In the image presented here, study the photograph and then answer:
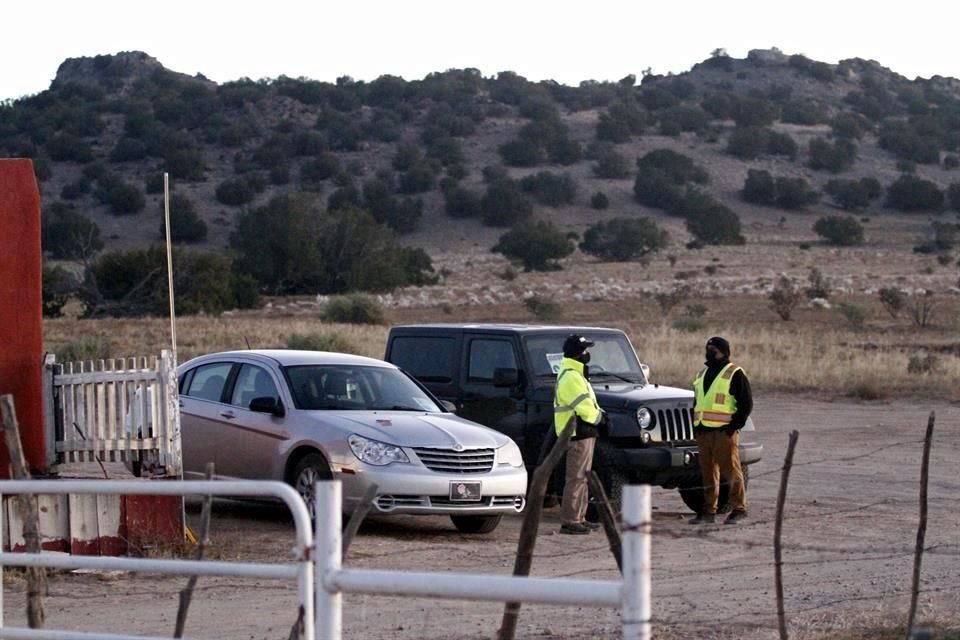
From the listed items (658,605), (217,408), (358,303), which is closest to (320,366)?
(217,408)

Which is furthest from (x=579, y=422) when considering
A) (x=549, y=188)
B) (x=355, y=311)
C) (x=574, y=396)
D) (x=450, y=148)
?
(x=450, y=148)

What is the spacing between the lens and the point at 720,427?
46.8 ft

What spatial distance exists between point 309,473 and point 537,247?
6064 cm

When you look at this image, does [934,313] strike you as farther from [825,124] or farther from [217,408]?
[825,124]

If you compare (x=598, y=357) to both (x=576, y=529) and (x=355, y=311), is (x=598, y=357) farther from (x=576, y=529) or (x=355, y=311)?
(x=355, y=311)

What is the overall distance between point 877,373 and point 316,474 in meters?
18.9

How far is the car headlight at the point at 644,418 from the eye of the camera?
14.6 metres

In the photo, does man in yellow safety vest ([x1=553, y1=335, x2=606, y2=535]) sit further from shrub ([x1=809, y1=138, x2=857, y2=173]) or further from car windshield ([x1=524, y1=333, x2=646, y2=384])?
shrub ([x1=809, y1=138, x2=857, y2=173])

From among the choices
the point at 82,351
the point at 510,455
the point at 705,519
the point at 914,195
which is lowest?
the point at 82,351

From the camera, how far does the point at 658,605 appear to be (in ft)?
33.3

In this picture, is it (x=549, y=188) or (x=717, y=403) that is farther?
(x=549, y=188)

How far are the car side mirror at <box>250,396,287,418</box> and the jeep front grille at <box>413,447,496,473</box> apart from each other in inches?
56.6

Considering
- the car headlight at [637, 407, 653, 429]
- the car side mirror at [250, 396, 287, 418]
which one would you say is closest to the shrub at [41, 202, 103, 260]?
the car side mirror at [250, 396, 287, 418]

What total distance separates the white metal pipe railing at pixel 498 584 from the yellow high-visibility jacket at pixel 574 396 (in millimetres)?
8240
